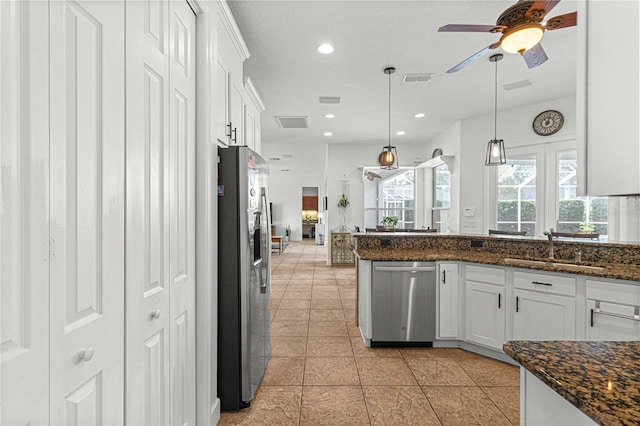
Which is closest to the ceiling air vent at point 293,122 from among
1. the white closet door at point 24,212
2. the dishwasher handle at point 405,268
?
the dishwasher handle at point 405,268

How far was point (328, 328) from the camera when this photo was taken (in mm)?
3721

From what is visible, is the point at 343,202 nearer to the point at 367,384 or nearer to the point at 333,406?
the point at 367,384

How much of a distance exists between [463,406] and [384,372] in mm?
656

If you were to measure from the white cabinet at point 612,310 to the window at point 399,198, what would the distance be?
5334 mm

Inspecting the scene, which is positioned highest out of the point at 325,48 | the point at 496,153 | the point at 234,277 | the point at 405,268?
the point at 325,48

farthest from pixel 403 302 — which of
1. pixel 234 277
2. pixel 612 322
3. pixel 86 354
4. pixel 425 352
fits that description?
pixel 86 354

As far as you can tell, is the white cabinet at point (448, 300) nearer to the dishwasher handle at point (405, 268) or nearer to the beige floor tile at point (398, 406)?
the dishwasher handle at point (405, 268)

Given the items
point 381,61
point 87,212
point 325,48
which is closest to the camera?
point 87,212

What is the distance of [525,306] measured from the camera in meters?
2.70

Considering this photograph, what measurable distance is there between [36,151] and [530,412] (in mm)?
1517

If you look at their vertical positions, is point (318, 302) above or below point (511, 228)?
below

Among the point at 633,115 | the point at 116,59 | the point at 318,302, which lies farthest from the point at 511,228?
the point at 116,59

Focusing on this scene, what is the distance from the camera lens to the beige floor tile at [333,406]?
2068 millimetres

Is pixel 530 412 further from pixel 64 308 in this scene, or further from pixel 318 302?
pixel 318 302
